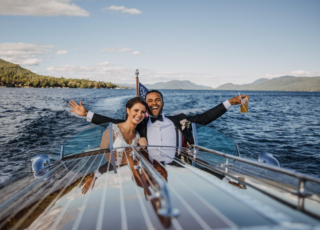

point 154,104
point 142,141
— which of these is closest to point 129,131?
point 142,141

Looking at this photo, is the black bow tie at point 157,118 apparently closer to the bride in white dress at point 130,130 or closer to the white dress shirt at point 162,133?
the white dress shirt at point 162,133

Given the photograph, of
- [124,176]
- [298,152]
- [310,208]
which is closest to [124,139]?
[124,176]

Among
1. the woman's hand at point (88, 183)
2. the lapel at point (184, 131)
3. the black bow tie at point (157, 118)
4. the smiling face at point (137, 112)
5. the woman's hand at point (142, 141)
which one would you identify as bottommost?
the woman's hand at point (88, 183)

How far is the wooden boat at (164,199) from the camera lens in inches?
38.6

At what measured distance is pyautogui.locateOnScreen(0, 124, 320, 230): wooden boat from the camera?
38.6 inches

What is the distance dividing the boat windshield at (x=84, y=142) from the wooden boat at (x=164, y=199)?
0.58 metres

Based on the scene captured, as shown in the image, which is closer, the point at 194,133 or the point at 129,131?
the point at 129,131

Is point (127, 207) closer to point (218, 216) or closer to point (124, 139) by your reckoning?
point (218, 216)

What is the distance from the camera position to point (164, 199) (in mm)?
953

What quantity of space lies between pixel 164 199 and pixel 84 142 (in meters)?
2.05

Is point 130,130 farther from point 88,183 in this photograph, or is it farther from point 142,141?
point 88,183

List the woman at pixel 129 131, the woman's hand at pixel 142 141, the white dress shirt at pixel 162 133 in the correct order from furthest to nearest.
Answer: the white dress shirt at pixel 162 133 → the woman's hand at pixel 142 141 → the woman at pixel 129 131

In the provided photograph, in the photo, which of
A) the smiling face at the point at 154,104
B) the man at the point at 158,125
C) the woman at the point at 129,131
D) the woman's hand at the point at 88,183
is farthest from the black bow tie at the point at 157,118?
the woman's hand at the point at 88,183

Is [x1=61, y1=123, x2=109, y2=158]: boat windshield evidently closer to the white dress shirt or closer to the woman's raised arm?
the woman's raised arm
